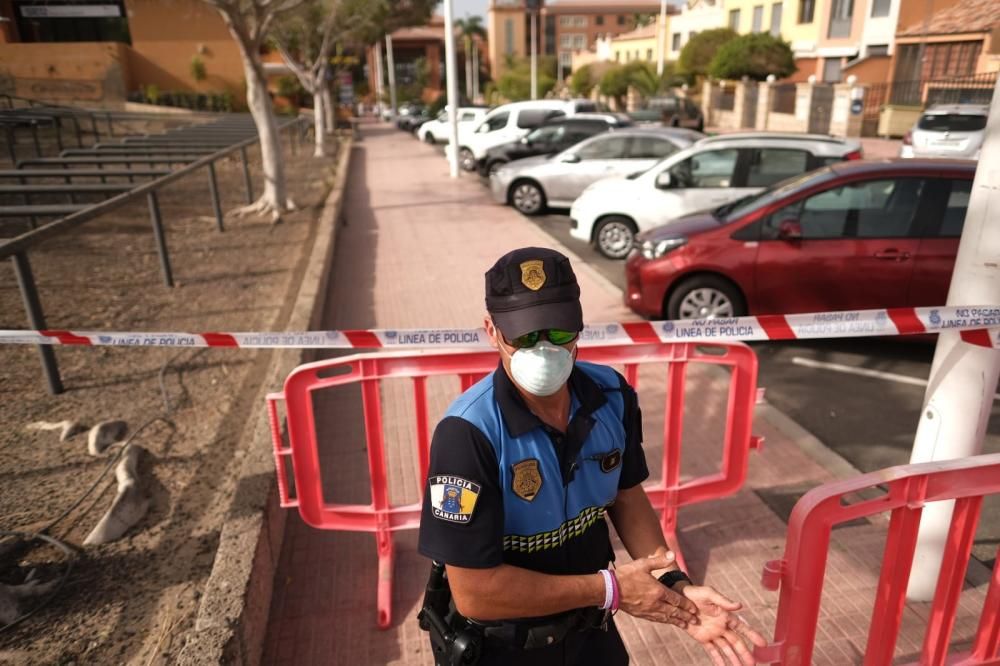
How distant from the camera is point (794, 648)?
2.07 meters

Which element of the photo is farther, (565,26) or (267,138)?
(565,26)

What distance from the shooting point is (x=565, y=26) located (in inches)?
3900

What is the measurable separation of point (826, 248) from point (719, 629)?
4934 millimetres

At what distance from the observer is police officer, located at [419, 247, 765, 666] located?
1.61 m

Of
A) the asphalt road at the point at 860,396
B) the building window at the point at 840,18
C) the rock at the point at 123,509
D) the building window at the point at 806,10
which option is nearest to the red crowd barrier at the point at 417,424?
the asphalt road at the point at 860,396

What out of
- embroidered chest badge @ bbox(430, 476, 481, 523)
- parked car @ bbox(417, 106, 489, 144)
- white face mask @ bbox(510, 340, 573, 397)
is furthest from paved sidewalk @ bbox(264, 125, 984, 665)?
parked car @ bbox(417, 106, 489, 144)

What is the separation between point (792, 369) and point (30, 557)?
5.43m

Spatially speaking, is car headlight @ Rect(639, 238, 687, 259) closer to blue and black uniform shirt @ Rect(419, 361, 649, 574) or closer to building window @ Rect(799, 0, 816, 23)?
blue and black uniform shirt @ Rect(419, 361, 649, 574)

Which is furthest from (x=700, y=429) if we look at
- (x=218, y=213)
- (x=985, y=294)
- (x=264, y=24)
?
(x=264, y=24)

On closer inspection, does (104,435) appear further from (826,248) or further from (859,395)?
(826,248)

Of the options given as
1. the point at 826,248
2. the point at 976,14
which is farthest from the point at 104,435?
the point at 976,14

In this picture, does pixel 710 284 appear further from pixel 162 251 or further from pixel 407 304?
pixel 162 251

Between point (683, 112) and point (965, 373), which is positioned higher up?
point (683, 112)

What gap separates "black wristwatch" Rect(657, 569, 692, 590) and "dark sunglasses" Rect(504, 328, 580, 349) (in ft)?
2.32
